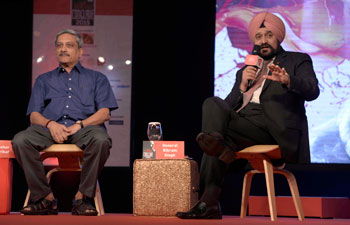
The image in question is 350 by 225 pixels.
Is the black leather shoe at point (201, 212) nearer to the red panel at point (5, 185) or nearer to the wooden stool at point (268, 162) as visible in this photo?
the wooden stool at point (268, 162)

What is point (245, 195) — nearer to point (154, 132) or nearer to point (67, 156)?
point (154, 132)

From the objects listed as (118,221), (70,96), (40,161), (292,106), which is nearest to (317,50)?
(292,106)

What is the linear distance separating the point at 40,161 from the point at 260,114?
1.49 meters

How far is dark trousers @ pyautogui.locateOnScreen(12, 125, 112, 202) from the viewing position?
4.02m

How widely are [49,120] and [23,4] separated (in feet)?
5.67

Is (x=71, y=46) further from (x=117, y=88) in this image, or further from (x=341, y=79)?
(x=341, y=79)

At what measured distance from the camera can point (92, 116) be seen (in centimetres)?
436

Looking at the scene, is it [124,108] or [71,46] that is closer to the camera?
[71,46]

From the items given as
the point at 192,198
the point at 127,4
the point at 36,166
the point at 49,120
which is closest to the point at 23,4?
the point at 127,4

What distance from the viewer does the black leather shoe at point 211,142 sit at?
3408 mm

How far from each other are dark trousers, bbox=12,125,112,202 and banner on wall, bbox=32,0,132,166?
135cm

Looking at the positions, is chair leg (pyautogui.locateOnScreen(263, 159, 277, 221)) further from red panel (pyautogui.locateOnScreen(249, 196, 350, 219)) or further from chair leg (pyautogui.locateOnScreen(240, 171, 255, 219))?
red panel (pyautogui.locateOnScreen(249, 196, 350, 219))

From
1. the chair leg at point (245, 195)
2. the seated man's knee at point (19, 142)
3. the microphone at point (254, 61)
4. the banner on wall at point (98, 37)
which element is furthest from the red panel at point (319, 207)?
the seated man's knee at point (19, 142)

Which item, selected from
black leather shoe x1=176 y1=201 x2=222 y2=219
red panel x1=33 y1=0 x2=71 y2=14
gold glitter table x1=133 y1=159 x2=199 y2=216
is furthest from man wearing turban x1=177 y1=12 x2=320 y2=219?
red panel x1=33 y1=0 x2=71 y2=14
